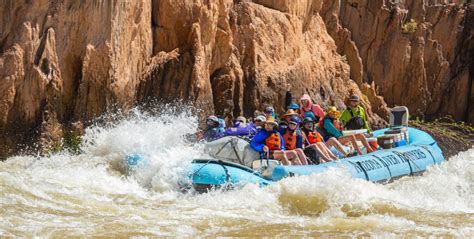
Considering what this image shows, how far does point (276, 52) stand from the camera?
18703 mm

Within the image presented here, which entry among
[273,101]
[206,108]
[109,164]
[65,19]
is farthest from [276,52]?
[109,164]

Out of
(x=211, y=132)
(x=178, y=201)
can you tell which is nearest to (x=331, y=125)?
(x=211, y=132)

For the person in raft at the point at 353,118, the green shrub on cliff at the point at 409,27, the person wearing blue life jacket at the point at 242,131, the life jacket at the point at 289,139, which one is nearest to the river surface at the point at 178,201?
the person wearing blue life jacket at the point at 242,131

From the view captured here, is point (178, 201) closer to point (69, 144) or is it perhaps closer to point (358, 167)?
point (358, 167)

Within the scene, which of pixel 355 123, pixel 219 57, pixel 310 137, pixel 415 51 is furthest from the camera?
pixel 415 51

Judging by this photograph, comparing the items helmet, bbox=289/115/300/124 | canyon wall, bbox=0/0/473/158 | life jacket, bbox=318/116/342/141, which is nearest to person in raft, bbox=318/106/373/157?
life jacket, bbox=318/116/342/141

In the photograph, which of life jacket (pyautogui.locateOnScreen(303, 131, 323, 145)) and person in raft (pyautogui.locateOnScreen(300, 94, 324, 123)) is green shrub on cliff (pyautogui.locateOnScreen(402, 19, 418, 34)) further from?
life jacket (pyautogui.locateOnScreen(303, 131, 323, 145))

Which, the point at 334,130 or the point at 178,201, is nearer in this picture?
the point at 178,201

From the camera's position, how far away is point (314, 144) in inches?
479

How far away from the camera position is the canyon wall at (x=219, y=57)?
41.0 ft

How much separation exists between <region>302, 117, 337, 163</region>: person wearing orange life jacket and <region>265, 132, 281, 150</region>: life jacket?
762 millimetres

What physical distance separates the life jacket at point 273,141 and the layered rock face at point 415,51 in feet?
38.2

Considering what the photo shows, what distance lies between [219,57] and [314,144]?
524cm

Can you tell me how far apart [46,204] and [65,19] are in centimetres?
482
